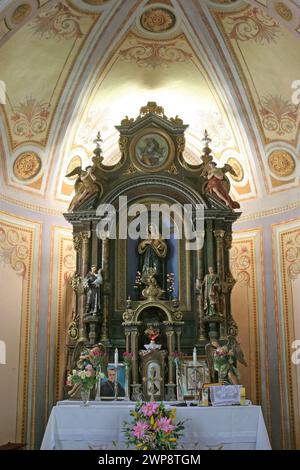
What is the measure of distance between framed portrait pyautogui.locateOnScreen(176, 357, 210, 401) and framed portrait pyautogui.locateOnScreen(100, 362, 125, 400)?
0.93 meters

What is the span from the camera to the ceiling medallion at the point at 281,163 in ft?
43.3

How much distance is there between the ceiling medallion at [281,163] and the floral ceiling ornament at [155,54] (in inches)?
104

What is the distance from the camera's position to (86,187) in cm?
1215

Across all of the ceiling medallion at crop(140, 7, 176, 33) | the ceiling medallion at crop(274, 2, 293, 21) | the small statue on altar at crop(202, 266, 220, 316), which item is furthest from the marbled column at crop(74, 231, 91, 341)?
the ceiling medallion at crop(274, 2, 293, 21)

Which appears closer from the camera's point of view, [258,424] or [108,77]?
[258,424]

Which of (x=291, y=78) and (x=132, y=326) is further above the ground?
(x=291, y=78)

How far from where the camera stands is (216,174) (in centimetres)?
1221

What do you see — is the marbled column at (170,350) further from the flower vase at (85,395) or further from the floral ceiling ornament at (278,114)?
the floral ceiling ornament at (278,114)

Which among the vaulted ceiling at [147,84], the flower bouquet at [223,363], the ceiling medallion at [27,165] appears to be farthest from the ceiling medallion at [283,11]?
the ceiling medallion at [27,165]

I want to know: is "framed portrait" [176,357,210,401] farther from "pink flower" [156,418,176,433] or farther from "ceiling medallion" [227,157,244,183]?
"ceiling medallion" [227,157,244,183]
